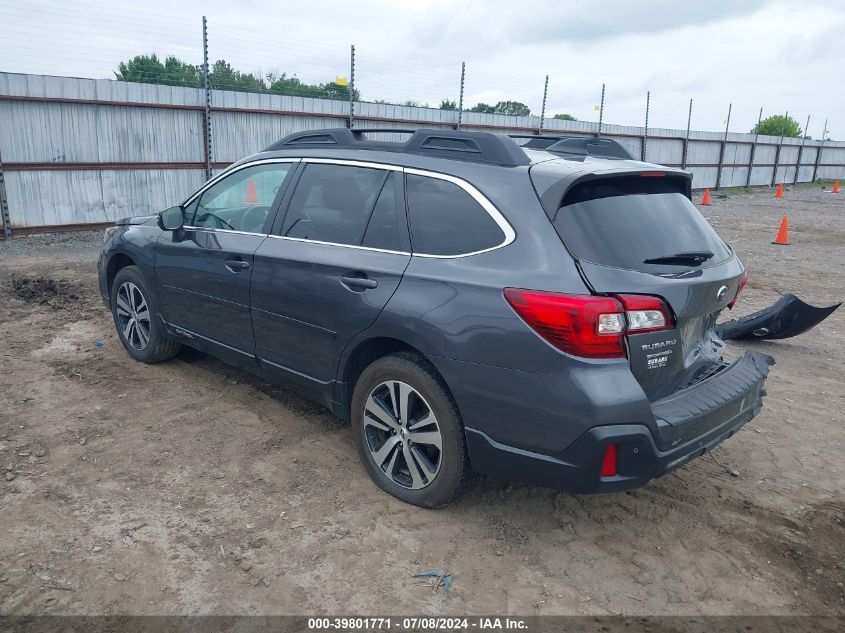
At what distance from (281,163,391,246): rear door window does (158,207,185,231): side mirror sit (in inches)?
44.5

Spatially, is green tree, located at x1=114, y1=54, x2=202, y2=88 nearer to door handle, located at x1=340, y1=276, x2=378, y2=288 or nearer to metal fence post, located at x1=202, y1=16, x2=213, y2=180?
metal fence post, located at x1=202, y1=16, x2=213, y2=180

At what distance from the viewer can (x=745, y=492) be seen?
3740 millimetres

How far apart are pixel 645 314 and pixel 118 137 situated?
11242 mm

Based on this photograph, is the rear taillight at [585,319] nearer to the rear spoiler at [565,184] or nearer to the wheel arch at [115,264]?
the rear spoiler at [565,184]

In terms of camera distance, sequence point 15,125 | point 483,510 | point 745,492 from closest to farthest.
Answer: point 483,510 < point 745,492 < point 15,125

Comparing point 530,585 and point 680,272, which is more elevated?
point 680,272

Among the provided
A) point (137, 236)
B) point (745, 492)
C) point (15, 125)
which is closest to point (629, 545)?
point (745, 492)

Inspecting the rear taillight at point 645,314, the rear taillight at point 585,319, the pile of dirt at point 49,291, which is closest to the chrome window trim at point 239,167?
the rear taillight at point 585,319

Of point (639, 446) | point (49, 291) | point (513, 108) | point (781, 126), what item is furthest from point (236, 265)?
A: point (781, 126)

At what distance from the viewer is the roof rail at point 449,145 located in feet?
10.8

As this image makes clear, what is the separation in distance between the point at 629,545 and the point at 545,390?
99cm

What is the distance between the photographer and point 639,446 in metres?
2.81

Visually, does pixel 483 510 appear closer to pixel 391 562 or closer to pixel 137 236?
pixel 391 562

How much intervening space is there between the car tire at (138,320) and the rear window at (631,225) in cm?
335
